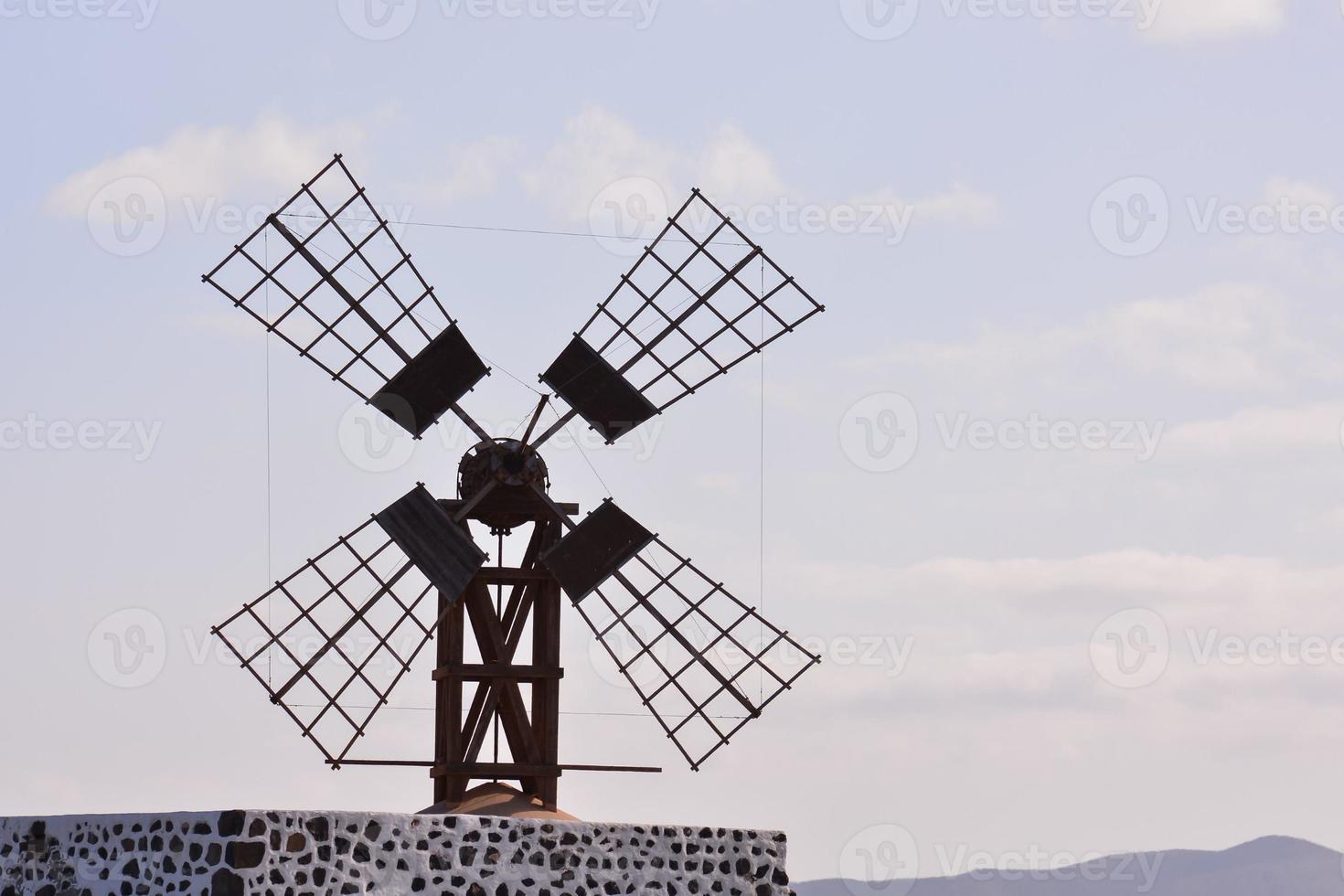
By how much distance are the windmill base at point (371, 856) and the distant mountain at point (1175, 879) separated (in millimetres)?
81415

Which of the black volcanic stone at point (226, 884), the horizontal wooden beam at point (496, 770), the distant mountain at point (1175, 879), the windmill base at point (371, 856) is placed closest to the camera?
the black volcanic stone at point (226, 884)

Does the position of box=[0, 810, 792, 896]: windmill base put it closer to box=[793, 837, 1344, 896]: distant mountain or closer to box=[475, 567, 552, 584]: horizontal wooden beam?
box=[475, 567, 552, 584]: horizontal wooden beam

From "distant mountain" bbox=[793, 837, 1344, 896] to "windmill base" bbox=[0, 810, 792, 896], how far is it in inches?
3205

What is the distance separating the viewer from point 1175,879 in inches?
4382

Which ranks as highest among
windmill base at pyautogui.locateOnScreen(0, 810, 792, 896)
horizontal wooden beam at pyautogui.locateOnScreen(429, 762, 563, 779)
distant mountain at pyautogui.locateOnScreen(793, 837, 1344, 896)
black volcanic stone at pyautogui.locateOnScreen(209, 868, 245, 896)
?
distant mountain at pyautogui.locateOnScreen(793, 837, 1344, 896)

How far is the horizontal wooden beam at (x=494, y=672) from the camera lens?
1343 cm

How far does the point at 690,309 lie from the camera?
14.8 m

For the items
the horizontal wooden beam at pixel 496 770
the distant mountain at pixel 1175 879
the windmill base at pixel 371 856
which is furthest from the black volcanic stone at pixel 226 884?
the distant mountain at pixel 1175 879

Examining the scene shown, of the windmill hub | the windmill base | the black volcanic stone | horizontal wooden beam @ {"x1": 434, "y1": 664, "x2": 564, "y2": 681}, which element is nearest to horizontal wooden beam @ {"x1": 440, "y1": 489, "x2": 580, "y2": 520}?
the windmill hub

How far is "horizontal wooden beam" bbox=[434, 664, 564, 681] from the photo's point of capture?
13430 mm

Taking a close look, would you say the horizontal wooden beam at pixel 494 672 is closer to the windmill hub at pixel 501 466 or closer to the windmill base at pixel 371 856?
the windmill hub at pixel 501 466

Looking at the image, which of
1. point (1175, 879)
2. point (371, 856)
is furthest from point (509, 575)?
point (1175, 879)

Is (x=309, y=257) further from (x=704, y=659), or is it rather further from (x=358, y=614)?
(x=704, y=659)

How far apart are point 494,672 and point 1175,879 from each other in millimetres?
103890
